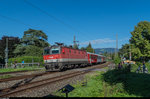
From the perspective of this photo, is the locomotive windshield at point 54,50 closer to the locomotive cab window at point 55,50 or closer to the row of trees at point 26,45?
the locomotive cab window at point 55,50

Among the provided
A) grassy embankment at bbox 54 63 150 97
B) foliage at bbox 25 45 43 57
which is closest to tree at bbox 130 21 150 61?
foliage at bbox 25 45 43 57

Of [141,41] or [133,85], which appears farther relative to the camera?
[141,41]

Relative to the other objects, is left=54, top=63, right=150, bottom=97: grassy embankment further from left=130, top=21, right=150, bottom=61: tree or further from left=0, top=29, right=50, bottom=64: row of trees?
left=0, top=29, right=50, bottom=64: row of trees

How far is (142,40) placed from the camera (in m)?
35.8

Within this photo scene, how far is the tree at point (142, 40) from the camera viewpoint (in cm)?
3447

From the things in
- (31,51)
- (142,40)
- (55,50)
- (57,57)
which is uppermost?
(142,40)

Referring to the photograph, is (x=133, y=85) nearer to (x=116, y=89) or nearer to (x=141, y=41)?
(x=116, y=89)

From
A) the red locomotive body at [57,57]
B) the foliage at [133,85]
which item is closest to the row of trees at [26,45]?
the red locomotive body at [57,57]

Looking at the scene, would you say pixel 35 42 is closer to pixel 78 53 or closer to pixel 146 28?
pixel 78 53

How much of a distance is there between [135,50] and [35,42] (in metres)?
30.5

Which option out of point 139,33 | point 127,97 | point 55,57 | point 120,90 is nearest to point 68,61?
point 55,57

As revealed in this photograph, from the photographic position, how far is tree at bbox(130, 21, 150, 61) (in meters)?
34.5

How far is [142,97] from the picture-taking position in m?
→ 5.86

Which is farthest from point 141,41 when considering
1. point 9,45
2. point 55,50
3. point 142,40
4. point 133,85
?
point 9,45
